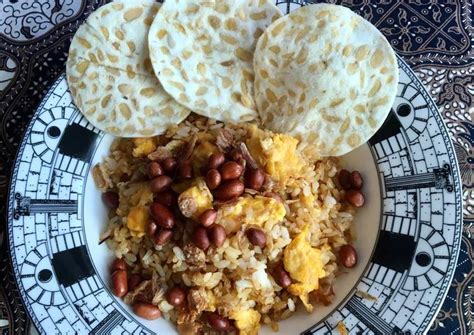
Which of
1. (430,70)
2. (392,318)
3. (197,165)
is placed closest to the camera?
(392,318)

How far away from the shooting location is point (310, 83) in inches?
96.4

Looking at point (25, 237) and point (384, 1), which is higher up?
point (384, 1)

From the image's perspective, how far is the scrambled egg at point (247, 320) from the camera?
7.77 ft

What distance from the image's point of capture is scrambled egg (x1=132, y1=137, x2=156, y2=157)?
259 cm

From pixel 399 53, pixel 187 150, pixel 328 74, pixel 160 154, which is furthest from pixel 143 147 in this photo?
pixel 399 53

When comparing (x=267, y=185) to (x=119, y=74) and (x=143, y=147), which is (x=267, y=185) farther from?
(x=119, y=74)

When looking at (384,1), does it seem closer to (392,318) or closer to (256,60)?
(256,60)

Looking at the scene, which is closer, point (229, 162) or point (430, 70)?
point (229, 162)

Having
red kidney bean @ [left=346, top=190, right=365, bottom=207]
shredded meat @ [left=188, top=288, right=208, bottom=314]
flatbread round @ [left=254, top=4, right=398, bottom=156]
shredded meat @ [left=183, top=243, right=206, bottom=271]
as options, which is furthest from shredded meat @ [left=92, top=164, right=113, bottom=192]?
red kidney bean @ [left=346, top=190, right=365, bottom=207]

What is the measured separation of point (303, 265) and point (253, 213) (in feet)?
0.96

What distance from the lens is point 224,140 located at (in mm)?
2457

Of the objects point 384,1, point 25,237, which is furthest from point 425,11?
point 25,237

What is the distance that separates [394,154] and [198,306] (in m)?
1.04

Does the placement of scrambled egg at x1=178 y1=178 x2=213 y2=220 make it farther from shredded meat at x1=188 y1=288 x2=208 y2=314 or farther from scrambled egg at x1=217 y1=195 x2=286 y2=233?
shredded meat at x1=188 y1=288 x2=208 y2=314
